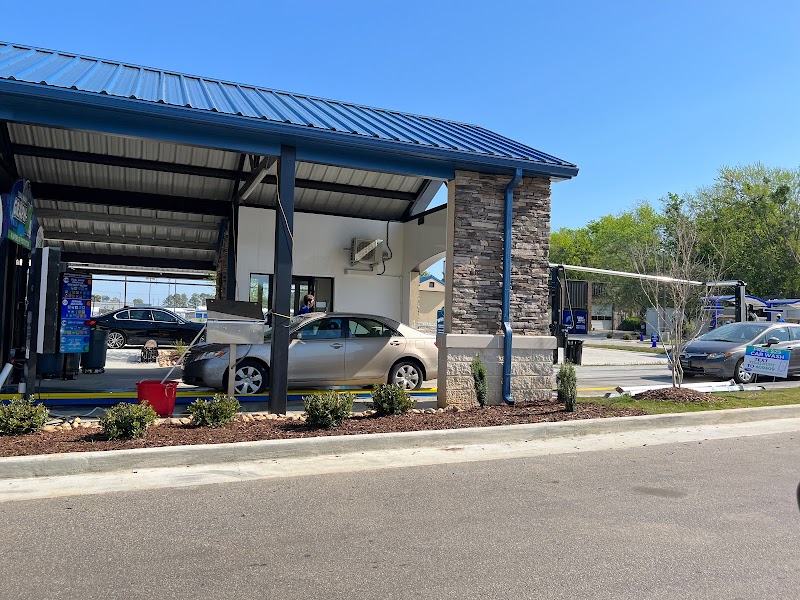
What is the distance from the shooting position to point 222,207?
1562cm

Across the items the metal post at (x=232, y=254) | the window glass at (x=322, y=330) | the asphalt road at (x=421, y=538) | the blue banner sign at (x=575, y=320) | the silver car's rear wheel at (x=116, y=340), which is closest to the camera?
the asphalt road at (x=421, y=538)

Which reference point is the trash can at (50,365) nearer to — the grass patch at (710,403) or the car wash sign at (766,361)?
the grass patch at (710,403)

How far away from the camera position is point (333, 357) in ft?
35.7

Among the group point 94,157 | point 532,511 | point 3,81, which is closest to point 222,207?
point 94,157

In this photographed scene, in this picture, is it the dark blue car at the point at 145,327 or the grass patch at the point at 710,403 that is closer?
the grass patch at the point at 710,403

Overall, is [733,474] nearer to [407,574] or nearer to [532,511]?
[532,511]

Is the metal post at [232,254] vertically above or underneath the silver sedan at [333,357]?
above

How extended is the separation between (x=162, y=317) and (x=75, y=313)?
35.2 feet

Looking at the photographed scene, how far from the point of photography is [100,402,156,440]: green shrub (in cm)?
688

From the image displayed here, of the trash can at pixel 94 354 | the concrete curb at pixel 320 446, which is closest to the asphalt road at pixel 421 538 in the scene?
the concrete curb at pixel 320 446

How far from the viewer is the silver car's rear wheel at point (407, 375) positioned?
11.3 meters

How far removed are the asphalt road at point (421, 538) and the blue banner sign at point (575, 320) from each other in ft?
21.5

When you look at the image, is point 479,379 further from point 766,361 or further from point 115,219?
point 115,219

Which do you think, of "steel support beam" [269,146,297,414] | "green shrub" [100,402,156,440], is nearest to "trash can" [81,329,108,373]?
"steel support beam" [269,146,297,414]
